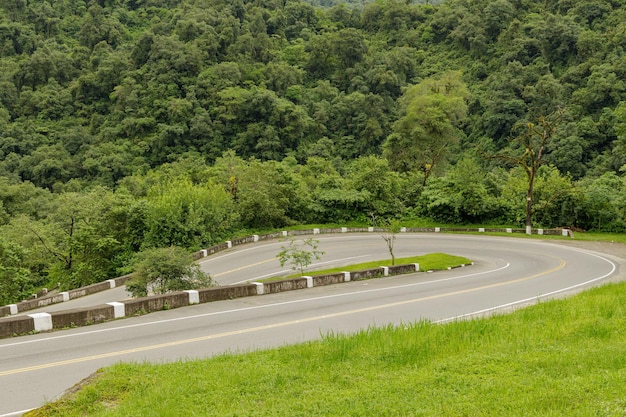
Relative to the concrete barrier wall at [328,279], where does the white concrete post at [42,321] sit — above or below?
above

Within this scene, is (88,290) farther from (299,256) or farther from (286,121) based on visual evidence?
(286,121)

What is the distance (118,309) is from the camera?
12.6 metres

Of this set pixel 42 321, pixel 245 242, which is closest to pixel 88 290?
pixel 245 242

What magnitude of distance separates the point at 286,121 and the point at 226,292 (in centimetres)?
6282

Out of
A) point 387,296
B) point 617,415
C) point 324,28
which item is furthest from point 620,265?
point 324,28

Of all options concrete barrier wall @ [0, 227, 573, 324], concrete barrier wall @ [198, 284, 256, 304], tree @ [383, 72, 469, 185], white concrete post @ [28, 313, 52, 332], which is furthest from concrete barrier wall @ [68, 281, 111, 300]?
tree @ [383, 72, 469, 185]

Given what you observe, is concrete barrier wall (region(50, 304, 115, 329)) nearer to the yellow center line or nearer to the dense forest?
the yellow center line

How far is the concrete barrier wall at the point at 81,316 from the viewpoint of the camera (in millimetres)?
11500

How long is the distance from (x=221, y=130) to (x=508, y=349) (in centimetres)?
7352

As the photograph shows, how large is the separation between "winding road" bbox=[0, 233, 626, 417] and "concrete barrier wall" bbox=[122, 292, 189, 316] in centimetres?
40

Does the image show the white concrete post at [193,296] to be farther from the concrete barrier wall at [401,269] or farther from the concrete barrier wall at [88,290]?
the concrete barrier wall at [88,290]

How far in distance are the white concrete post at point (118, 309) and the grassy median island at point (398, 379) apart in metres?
5.59

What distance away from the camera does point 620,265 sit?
25.6 m

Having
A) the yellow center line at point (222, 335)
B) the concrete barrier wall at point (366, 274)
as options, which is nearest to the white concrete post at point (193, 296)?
the yellow center line at point (222, 335)
